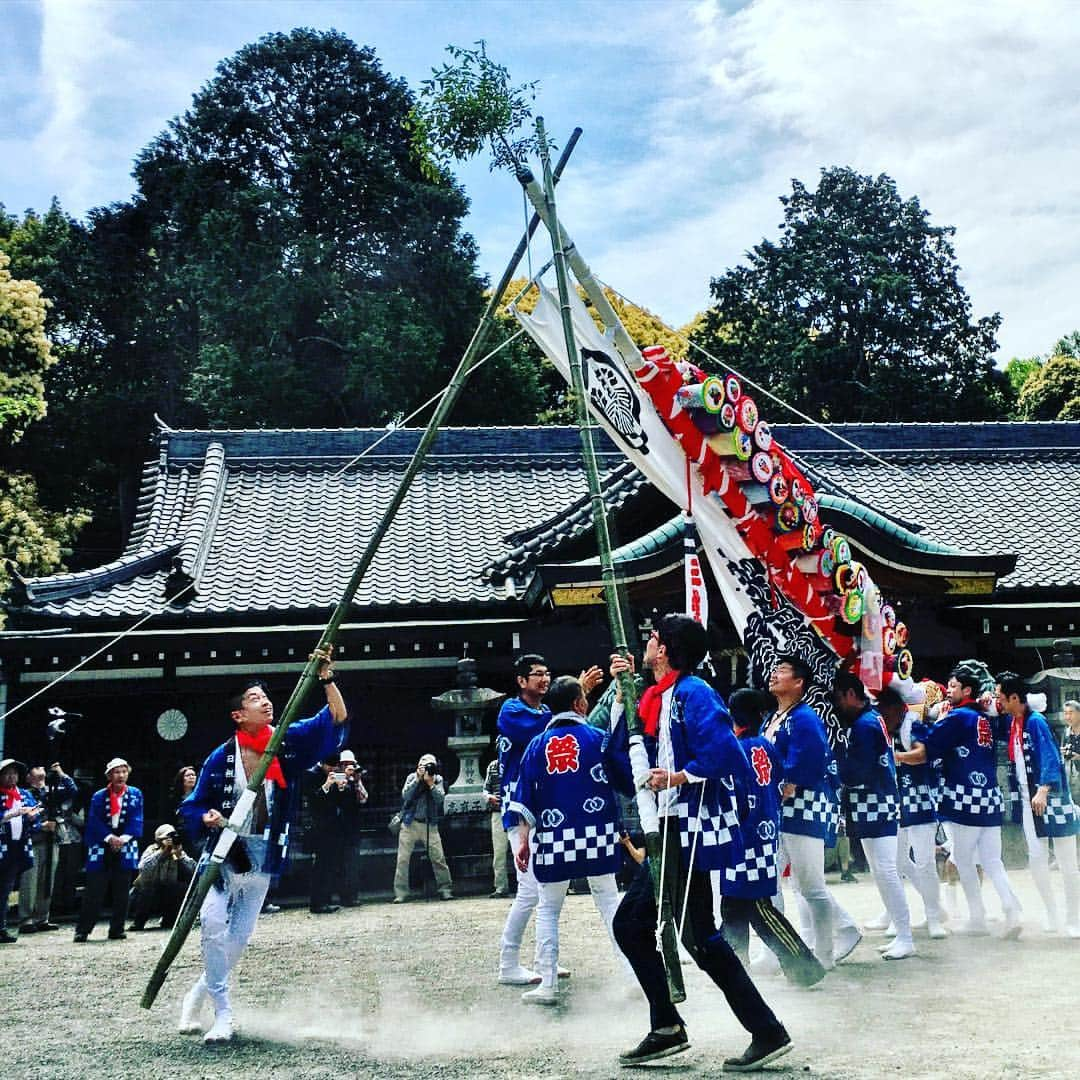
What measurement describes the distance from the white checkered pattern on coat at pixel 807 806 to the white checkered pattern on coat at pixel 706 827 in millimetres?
1723

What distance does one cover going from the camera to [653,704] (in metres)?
6.40

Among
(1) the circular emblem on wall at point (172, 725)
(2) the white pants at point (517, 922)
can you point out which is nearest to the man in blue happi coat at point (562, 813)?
(2) the white pants at point (517, 922)

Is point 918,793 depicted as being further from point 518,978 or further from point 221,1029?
point 221,1029

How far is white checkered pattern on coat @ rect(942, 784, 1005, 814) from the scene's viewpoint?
9.30m

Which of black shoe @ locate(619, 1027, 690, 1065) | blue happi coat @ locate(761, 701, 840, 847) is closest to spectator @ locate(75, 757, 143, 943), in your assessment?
blue happi coat @ locate(761, 701, 840, 847)

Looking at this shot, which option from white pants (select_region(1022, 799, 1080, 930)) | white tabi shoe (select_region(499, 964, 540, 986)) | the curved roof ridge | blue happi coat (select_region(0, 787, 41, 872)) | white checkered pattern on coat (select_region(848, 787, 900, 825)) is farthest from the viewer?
the curved roof ridge

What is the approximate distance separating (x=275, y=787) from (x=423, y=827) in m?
7.61

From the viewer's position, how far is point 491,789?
48.3 ft

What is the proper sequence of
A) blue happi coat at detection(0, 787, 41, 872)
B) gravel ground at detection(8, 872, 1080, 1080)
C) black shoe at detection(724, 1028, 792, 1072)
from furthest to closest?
blue happi coat at detection(0, 787, 41, 872), gravel ground at detection(8, 872, 1080, 1080), black shoe at detection(724, 1028, 792, 1072)

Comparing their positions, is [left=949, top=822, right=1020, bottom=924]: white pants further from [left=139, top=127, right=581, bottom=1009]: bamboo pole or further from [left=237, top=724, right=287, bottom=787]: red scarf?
[left=237, top=724, right=287, bottom=787]: red scarf

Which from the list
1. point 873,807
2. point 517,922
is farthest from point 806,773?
point 517,922

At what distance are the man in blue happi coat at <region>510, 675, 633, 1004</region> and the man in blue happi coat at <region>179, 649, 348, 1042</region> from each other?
1.35m

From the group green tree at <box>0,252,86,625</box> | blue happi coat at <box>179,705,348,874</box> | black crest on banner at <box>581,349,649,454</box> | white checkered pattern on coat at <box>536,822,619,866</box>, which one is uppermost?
green tree at <box>0,252,86,625</box>

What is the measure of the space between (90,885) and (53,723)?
3052mm
